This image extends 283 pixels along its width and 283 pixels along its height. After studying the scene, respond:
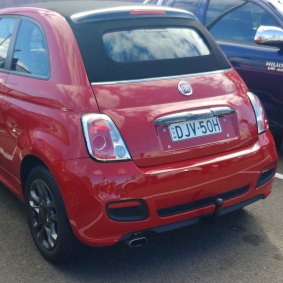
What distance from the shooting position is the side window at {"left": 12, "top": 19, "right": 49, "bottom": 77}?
10.1ft

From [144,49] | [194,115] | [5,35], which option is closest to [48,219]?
[194,115]

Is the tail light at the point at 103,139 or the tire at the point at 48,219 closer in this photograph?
the tail light at the point at 103,139

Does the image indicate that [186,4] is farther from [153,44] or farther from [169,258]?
[169,258]

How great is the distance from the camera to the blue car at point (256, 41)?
4645mm

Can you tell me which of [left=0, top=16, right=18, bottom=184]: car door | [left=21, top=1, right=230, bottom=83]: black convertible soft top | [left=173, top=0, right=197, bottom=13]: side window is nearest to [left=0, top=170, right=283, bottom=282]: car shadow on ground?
[left=0, top=16, right=18, bottom=184]: car door

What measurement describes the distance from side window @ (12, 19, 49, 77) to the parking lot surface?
1.20 meters

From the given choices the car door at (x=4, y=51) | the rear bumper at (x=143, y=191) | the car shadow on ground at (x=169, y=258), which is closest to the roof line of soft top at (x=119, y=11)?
the car door at (x=4, y=51)

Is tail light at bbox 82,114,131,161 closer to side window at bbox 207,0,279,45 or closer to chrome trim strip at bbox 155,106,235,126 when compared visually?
chrome trim strip at bbox 155,106,235,126

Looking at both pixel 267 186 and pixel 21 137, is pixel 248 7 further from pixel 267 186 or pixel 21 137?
pixel 21 137

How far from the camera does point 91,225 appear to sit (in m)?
2.65

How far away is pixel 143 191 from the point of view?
2617mm

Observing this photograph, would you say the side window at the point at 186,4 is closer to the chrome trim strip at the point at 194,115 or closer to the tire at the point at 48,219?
the chrome trim strip at the point at 194,115

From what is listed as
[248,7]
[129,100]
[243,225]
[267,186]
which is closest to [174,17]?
[129,100]

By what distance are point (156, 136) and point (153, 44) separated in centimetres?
75
